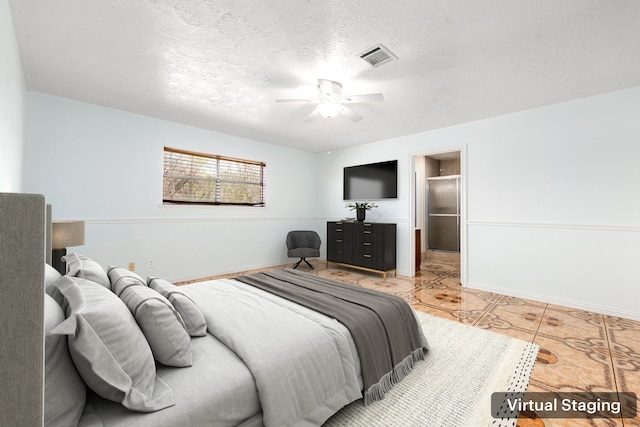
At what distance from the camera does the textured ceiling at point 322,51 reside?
1.85 m

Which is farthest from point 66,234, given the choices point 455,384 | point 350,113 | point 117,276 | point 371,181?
point 371,181

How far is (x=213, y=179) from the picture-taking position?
4.71 m

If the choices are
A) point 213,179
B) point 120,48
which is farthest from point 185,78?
point 213,179

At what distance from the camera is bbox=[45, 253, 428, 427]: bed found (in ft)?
2.93

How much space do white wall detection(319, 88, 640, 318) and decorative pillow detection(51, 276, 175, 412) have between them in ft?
13.9

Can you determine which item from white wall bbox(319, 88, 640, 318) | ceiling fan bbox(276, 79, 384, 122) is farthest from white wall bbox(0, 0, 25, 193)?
white wall bbox(319, 88, 640, 318)

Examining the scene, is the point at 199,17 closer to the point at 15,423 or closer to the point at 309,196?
the point at 15,423

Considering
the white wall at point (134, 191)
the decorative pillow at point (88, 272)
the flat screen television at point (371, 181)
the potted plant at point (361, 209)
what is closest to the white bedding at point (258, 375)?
the decorative pillow at point (88, 272)

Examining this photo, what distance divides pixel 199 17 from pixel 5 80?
4.48 ft

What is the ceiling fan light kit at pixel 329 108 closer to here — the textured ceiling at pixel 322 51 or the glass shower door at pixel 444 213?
the textured ceiling at pixel 322 51

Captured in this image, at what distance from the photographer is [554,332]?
103 inches

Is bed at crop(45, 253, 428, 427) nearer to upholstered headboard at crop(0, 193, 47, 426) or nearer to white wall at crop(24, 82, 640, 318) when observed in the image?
upholstered headboard at crop(0, 193, 47, 426)

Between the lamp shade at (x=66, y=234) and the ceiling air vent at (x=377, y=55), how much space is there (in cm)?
290

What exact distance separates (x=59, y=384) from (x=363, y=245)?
4.43 meters
